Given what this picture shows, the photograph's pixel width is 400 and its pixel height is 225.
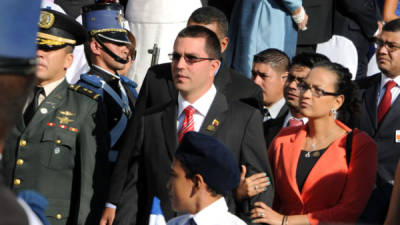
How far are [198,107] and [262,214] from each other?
2.71ft

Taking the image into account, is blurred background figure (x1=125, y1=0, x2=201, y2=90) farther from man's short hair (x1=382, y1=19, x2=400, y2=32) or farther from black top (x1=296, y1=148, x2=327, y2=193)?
black top (x1=296, y1=148, x2=327, y2=193)

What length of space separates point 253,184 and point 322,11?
14.8ft

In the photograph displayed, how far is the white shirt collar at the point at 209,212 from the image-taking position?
141 inches

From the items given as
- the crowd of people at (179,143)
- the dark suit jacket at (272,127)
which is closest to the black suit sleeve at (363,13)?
the dark suit jacket at (272,127)

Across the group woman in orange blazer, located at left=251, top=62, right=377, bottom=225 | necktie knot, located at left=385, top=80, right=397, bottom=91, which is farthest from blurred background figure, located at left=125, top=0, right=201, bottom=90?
woman in orange blazer, located at left=251, top=62, right=377, bottom=225

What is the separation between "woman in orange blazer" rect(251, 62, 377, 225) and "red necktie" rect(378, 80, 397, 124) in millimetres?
1146

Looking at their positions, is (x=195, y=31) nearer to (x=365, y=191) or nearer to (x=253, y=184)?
(x=253, y=184)

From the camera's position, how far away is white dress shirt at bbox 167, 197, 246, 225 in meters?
3.58

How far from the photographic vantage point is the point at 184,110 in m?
4.90

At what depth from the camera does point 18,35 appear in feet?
4.83

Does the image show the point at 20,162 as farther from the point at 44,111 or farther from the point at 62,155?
the point at 44,111

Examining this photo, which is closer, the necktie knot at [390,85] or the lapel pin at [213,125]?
the lapel pin at [213,125]

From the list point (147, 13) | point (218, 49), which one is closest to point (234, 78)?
point (218, 49)

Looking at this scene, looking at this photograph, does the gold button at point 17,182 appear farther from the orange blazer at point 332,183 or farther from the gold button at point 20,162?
the orange blazer at point 332,183
